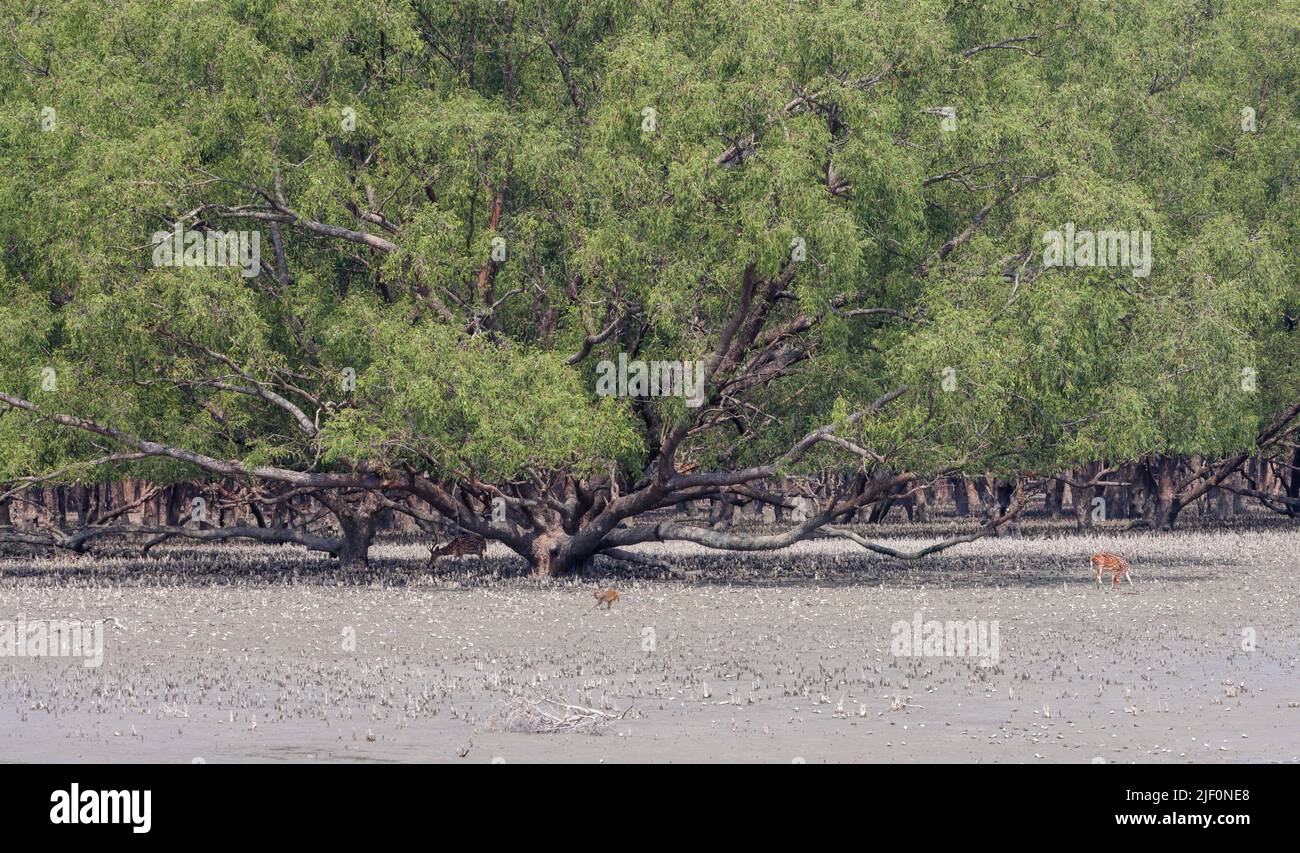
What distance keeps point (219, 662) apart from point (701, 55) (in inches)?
848

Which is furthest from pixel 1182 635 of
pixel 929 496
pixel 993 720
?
pixel 929 496

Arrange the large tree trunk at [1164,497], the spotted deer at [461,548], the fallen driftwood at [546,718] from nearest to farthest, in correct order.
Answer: the fallen driftwood at [546,718], the spotted deer at [461,548], the large tree trunk at [1164,497]

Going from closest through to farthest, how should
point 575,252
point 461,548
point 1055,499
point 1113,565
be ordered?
point 1113,565
point 575,252
point 461,548
point 1055,499

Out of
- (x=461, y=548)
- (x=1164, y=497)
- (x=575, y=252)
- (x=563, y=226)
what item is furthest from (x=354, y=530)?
(x=1164, y=497)

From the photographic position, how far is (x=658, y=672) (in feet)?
77.5

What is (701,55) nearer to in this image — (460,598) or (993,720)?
(460,598)

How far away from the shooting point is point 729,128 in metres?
39.9

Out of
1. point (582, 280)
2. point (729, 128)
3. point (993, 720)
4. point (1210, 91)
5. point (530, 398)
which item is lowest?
point (993, 720)

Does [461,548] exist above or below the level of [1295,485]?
below

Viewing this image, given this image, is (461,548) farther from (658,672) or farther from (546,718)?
(546,718)

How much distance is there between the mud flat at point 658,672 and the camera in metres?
17.4

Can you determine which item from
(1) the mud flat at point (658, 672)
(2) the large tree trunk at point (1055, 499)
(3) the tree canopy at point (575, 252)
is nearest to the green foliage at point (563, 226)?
(3) the tree canopy at point (575, 252)

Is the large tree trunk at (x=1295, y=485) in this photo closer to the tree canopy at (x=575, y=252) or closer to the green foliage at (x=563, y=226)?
the tree canopy at (x=575, y=252)

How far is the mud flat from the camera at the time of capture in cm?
1738
